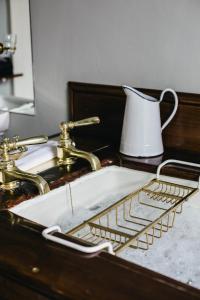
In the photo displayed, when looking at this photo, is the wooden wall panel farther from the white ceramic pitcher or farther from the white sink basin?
the white sink basin

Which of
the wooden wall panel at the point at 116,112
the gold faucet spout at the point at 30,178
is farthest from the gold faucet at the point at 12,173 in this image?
the wooden wall panel at the point at 116,112

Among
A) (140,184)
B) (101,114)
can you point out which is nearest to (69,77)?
(101,114)

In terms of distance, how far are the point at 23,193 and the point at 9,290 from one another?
286mm

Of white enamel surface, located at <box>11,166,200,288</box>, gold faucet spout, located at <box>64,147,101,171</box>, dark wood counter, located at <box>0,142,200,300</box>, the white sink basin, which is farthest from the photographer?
gold faucet spout, located at <box>64,147,101,171</box>

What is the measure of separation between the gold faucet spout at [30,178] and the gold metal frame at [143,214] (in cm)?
11

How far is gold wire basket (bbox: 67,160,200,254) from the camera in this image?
2.69 feet

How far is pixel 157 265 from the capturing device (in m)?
0.74

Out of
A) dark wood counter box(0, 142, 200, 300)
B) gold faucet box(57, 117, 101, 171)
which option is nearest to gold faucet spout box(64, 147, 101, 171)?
gold faucet box(57, 117, 101, 171)

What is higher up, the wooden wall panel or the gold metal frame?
the wooden wall panel

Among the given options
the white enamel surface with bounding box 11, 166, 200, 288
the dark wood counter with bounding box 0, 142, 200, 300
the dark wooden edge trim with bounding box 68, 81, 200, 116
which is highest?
the dark wooden edge trim with bounding box 68, 81, 200, 116

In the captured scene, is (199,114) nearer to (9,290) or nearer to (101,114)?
(101,114)

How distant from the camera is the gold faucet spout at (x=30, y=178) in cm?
86

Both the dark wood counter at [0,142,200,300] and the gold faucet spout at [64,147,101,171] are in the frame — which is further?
the gold faucet spout at [64,147,101,171]

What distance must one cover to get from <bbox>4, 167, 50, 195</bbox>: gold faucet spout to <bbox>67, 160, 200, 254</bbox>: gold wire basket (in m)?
0.11
